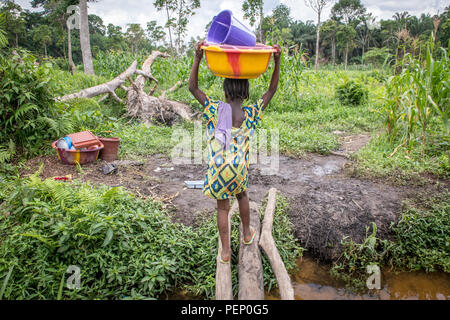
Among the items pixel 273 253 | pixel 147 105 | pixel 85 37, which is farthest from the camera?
pixel 85 37

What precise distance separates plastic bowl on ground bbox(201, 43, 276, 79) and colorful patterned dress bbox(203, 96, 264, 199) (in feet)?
0.79

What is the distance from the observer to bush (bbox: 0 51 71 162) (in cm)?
358

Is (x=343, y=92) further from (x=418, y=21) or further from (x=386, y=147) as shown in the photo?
(x=418, y=21)

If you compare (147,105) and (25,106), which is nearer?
(25,106)

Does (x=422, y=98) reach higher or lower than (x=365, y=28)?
lower

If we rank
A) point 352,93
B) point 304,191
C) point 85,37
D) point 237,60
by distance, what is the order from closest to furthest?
point 237,60, point 304,191, point 352,93, point 85,37

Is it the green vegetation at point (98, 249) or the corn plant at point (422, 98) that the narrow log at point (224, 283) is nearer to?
the green vegetation at point (98, 249)

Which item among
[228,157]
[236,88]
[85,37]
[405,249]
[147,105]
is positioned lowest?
[405,249]

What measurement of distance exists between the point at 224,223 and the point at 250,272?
367 millimetres

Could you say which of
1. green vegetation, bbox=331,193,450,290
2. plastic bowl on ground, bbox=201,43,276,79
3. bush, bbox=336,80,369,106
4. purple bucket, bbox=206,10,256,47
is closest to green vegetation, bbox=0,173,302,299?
green vegetation, bbox=331,193,450,290

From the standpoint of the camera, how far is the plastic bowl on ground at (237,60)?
157 centimetres

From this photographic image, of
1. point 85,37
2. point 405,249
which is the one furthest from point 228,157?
point 85,37

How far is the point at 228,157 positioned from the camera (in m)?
1.83

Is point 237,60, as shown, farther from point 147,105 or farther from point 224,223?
point 147,105
